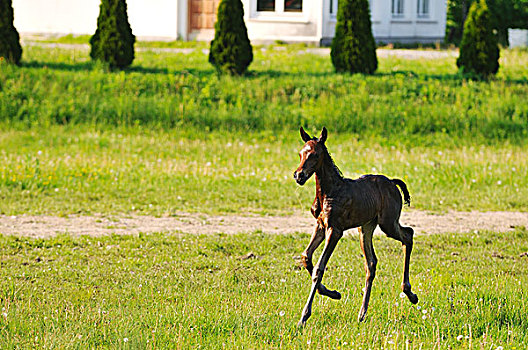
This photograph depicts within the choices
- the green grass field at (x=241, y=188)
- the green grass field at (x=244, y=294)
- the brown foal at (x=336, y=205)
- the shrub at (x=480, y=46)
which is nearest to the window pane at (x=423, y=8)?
the green grass field at (x=241, y=188)

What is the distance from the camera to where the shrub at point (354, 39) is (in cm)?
1816

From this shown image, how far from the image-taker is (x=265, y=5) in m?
25.3

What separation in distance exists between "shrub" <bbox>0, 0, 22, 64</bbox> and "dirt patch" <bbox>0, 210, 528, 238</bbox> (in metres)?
8.95

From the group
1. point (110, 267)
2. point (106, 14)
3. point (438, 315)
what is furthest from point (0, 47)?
point (438, 315)

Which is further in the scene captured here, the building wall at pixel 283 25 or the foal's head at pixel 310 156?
the building wall at pixel 283 25

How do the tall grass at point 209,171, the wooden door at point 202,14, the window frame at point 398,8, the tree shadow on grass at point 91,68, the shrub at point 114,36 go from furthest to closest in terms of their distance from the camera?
the window frame at point 398,8
the wooden door at point 202,14
the shrub at point 114,36
the tree shadow on grass at point 91,68
the tall grass at point 209,171

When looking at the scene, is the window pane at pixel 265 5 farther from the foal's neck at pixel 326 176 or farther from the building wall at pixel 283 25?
the foal's neck at pixel 326 176

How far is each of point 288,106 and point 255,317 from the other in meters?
11.0

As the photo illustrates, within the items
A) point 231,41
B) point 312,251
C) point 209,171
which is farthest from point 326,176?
point 231,41

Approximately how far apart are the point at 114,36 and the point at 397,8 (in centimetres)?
1227

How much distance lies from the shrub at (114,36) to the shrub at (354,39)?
472cm

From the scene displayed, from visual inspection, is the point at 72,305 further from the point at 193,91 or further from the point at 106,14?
the point at 106,14

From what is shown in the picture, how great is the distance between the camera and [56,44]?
23.9 m

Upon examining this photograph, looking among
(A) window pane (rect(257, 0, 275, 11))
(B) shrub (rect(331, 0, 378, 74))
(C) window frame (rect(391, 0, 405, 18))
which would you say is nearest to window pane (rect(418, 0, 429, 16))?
(C) window frame (rect(391, 0, 405, 18))
